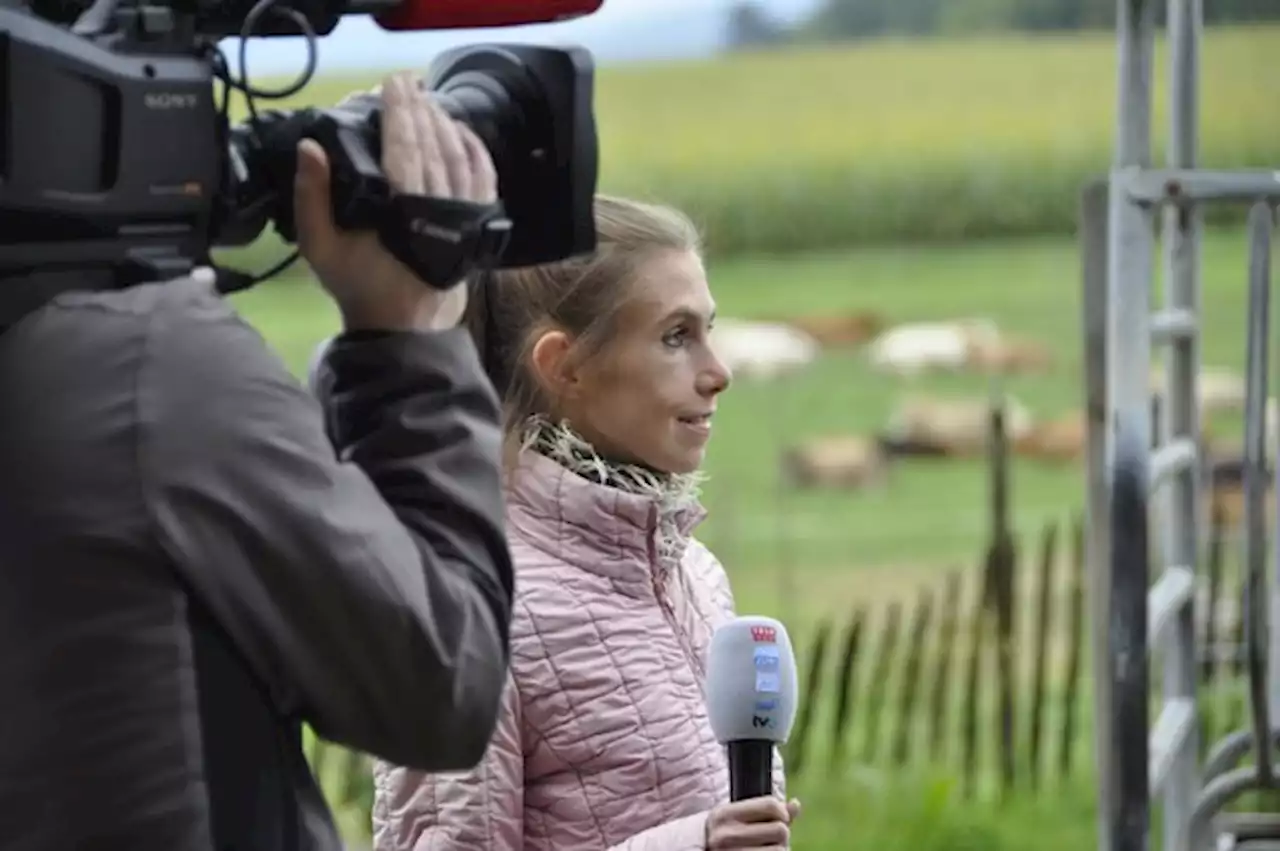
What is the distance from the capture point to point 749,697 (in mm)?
1791

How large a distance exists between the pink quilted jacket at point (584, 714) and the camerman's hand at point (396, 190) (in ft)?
1.84

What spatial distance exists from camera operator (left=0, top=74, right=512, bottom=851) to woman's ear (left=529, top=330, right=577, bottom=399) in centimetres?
74

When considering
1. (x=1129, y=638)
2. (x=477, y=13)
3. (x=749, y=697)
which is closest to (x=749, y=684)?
(x=749, y=697)

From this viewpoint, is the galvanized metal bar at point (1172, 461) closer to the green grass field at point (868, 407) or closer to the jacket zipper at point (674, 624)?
the jacket zipper at point (674, 624)

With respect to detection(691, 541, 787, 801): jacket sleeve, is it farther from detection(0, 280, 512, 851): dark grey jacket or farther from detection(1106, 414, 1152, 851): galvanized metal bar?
detection(1106, 414, 1152, 851): galvanized metal bar

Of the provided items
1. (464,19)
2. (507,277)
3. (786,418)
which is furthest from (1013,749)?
(464,19)

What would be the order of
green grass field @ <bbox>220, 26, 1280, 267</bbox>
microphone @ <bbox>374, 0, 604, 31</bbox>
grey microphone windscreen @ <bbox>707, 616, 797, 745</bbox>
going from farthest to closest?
1. green grass field @ <bbox>220, 26, 1280, 267</bbox>
2. grey microphone windscreen @ <bbox>707, 616, 797, 745</bbox>
3. microphone @ <bbox>374, 0, 604, 31</bbox>

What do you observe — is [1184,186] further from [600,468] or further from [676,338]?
[600,468]

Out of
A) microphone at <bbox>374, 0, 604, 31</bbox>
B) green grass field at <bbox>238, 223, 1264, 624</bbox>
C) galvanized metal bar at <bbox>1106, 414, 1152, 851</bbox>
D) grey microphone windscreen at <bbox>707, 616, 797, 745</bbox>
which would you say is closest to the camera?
microphone at <bbox>374, 0, 604, 31</bbox>

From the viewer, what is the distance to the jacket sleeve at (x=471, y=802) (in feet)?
6.13

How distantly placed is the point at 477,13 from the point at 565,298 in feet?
1.83

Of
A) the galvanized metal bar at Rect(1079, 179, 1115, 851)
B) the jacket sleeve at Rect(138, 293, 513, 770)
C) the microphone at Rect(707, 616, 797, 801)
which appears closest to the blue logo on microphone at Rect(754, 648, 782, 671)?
the microphone at Rect(707, 616, 797, 801)

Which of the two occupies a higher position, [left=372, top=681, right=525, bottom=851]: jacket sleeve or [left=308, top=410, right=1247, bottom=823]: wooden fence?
[left=372, top=681, right=525, bottom=851]: jacket sleeve

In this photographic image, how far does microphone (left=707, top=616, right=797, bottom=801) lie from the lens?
5.89ft
